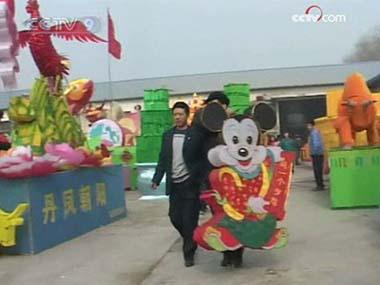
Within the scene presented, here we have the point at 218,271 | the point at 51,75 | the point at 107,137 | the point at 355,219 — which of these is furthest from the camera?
the point at 107,137

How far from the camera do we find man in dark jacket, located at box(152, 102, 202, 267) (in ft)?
23.2

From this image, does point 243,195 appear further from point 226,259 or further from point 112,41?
point 112,41

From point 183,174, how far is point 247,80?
103 feet

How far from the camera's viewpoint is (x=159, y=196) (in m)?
15.2

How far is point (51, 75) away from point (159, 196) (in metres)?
5.29

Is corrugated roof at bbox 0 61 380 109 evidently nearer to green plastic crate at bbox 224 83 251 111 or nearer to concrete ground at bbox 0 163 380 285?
green plastic crate at bbox 224 83 251 111

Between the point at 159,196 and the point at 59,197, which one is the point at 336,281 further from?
the point at 159,196

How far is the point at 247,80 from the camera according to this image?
3812 centimetres

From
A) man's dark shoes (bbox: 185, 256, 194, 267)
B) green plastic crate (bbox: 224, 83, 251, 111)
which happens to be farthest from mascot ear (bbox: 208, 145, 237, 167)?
green plastic crate (bbox: 224, 83, 251, 111)

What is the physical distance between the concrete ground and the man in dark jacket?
0.46 metres

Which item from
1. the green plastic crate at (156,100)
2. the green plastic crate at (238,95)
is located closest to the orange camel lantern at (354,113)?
the green plastic crate at (156,100)

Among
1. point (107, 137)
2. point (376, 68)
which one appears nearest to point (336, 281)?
point (107, 137)

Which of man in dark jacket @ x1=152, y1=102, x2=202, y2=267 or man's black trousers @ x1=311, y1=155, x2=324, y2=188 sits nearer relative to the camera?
man in dark jacket @ x1=152, y1=102, x2=202, y2=267

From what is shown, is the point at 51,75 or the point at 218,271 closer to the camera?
the point at 218,271
